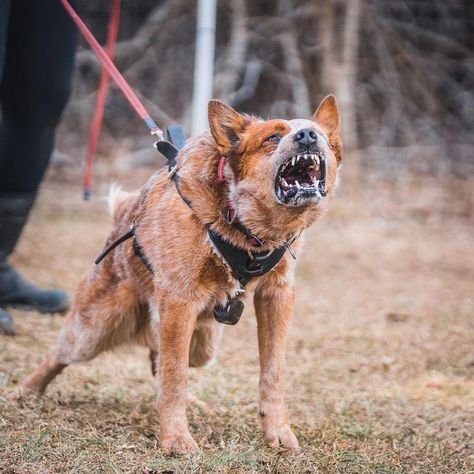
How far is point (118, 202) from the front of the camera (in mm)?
2982

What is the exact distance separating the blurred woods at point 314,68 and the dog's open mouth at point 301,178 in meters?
6.32

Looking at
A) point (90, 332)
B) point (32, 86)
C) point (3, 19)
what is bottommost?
point (90, 332)

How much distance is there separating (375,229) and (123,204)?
4.34 metres

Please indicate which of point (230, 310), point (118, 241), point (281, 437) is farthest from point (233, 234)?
point (281, 437)

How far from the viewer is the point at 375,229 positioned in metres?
6.91

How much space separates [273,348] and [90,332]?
0.68 m

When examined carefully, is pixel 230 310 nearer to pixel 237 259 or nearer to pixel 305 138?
pixel 237 259

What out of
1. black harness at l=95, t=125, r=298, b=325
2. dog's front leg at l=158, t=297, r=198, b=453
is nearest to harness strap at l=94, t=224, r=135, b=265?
black harness at l=95, t=125, r=298, b=325

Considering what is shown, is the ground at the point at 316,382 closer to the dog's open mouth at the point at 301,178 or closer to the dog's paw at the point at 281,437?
the dog's paw at the point at 281,437

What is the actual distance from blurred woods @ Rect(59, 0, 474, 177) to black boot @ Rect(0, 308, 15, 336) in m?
5.40

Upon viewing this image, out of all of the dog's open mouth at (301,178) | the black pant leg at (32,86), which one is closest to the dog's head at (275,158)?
the dog's open mouth at (301,178)

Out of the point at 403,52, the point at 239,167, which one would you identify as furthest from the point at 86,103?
the point at 239,167

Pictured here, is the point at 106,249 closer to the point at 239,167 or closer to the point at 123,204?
the point at 123,204

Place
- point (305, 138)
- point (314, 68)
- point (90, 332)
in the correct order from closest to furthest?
point (305, 138) < point (90, 332) < point (314, 68)
